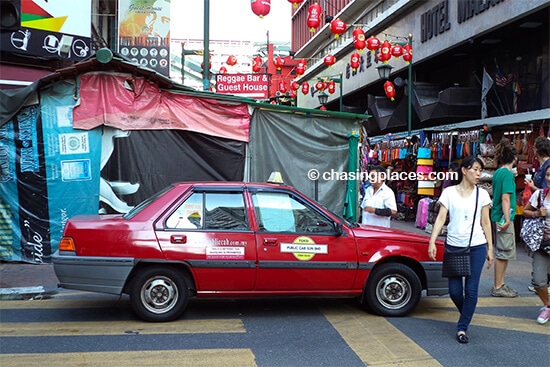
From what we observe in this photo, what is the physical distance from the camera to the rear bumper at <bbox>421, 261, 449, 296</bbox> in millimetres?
6371

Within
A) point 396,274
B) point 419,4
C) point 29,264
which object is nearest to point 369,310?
point 396,274

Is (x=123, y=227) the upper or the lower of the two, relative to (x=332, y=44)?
lower

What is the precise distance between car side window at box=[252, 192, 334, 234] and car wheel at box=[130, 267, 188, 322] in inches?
43.7

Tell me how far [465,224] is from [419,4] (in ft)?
62.6

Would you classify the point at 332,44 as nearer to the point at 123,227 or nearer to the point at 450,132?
the point at 450,132

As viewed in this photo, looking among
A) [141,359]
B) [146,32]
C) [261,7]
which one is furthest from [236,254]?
[146,32]

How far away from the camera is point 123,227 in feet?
19.5

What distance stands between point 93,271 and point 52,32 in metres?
8.93

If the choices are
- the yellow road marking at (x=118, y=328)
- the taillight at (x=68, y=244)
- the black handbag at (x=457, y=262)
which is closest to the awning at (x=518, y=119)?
the black handbag at (x=457, y=262)

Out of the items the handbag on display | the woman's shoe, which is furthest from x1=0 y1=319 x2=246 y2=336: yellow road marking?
the handbag on display

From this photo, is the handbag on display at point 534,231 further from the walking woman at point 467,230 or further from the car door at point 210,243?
the car door at point 210,243

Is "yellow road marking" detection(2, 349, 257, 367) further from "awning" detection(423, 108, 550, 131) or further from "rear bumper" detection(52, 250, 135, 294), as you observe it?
"awning" detection(423, 108, 550, 131)

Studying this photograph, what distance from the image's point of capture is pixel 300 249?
617 cm

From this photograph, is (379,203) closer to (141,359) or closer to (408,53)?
(141,359)
